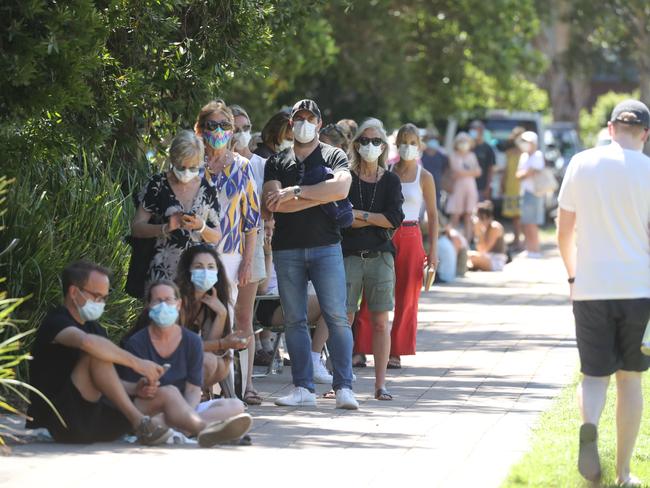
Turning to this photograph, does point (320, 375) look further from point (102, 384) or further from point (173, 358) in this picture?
point (102, 384)

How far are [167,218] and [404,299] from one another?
3.30 metres

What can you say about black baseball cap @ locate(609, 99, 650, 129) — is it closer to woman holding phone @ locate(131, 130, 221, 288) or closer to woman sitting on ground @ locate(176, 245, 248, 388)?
woman sitting on ground @ locate(176, 245, 248, 388)

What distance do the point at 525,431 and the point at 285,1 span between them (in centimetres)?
615

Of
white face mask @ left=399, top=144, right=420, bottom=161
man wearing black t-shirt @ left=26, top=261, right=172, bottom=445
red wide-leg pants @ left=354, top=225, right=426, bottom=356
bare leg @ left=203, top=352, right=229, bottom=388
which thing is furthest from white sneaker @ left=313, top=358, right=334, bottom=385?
man wearing black t-shirt @ left=26, top=261, right=172, bottom=445

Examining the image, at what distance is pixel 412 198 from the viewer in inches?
487

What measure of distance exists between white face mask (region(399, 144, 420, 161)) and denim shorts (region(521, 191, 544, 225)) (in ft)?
41.5

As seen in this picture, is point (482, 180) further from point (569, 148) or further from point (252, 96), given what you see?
point (569, 148)

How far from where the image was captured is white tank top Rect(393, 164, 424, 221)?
12227mm

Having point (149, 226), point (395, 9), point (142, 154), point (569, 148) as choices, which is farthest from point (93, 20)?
point (569, 148)

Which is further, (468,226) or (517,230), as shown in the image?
(517,230)

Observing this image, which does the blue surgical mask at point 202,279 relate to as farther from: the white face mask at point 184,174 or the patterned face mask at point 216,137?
the patterned face mask at point 216,137

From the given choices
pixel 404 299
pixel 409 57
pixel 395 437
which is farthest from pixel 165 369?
pixel 409 57

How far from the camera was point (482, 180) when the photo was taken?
28.6m

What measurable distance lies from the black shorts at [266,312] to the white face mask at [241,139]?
4.60 ft
